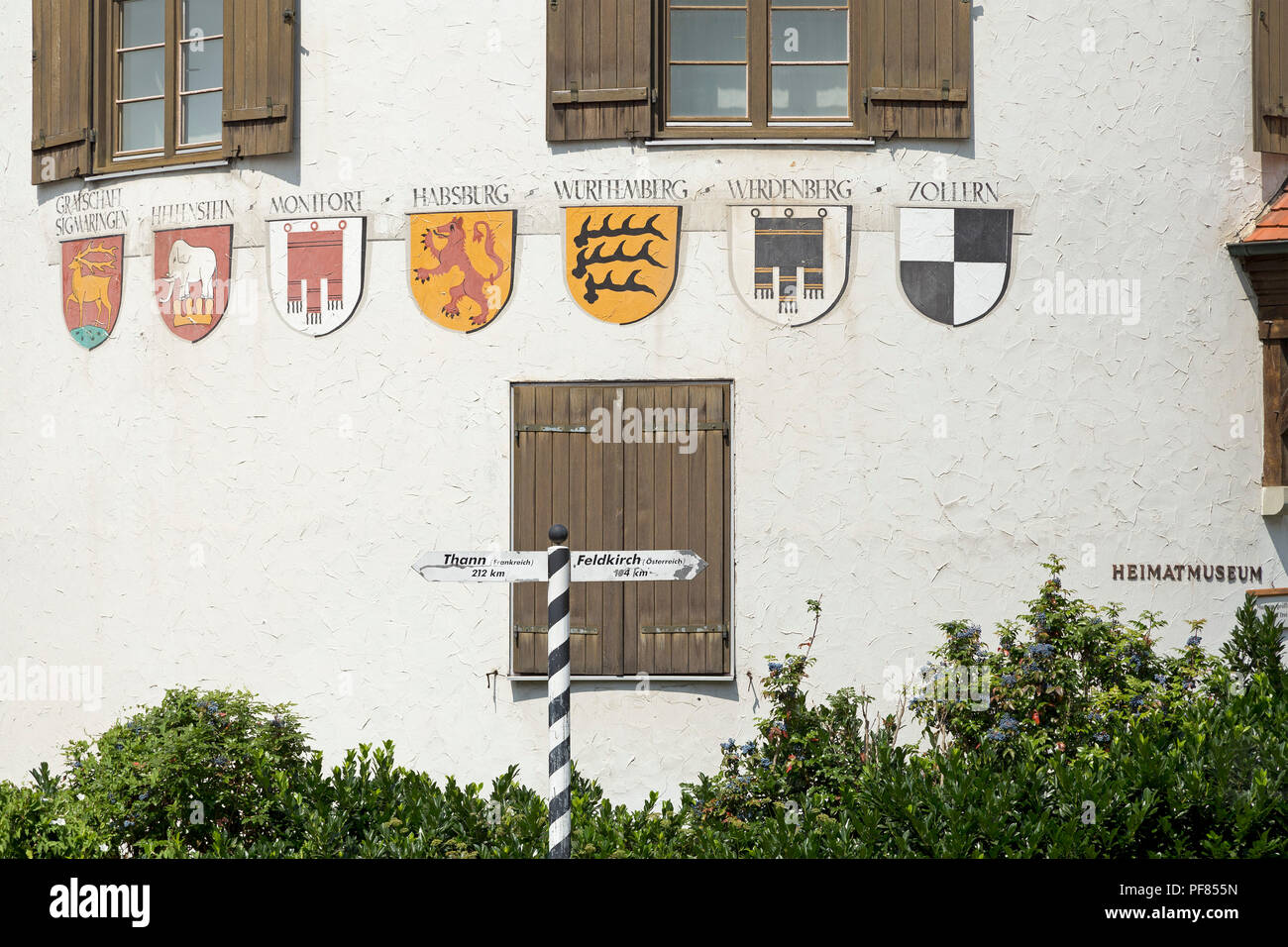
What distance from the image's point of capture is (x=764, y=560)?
25.5 feet

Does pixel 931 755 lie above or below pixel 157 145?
below

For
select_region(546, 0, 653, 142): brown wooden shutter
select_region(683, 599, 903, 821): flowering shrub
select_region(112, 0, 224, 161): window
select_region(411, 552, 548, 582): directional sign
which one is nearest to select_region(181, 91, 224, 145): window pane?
select_region(112, 0, 224, 161): window

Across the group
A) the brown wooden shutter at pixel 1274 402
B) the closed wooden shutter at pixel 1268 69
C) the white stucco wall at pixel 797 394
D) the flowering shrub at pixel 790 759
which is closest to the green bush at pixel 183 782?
the white stucco wall at pixel 797 394

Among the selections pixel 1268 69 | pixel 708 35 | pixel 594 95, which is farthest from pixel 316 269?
pixel 1268 69

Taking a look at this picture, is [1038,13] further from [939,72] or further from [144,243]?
[144,243]

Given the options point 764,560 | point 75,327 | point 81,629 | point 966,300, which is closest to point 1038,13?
point 966,300

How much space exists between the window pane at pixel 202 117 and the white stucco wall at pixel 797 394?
2.57ft

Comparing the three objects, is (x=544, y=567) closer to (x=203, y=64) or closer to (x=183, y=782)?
(x=183, y=782)

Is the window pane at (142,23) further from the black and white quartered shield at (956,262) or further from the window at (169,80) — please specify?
the black and white quartered shield at (956,262)

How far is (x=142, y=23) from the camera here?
8.73 metres

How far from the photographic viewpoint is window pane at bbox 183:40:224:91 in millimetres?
8477

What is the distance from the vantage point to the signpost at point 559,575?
519 cm
